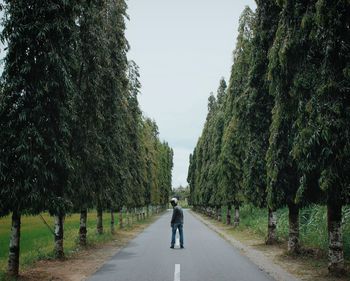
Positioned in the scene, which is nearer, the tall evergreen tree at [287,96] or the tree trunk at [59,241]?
the tall evergreen tree at [287,96]

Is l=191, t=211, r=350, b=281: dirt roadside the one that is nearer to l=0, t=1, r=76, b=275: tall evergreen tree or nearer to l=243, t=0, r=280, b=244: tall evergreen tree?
l=243, t=0, r=280, b=244: tall evergreen tree

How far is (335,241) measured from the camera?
37.2 ft

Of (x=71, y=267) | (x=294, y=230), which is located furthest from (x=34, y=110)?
(x=294, y=230)

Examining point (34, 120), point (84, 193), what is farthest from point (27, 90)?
point (84, 193)

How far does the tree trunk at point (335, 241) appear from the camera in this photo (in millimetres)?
11209

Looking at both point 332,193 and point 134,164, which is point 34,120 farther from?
point 134,164

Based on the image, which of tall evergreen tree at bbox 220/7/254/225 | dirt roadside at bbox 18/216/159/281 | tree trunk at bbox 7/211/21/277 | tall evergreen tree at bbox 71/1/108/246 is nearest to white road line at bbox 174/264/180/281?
dirt roadside at bbox 18/216/159/281

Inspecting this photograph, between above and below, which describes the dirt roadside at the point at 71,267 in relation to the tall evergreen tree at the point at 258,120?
below

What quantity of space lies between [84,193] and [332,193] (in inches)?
430

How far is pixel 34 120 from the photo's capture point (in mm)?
11797

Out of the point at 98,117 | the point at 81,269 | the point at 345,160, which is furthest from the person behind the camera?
the point at 98,117

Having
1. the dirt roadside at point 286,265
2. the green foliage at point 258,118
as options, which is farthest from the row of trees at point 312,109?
the green foliage at point 258,118

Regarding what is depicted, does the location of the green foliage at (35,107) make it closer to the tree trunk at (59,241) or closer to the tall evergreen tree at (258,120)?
the tree trunk at (59,241)

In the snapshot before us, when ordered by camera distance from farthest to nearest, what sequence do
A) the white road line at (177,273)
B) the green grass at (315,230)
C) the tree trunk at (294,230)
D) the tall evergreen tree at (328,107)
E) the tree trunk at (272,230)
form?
the tree trunk at (272,230) → the green grass at (315,230) → the tree trunk at (294,230) → the white road line at (177,273) → the tall evergreen tree at (328,107)
